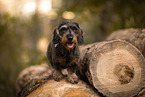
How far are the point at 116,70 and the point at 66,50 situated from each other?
3.33 feet

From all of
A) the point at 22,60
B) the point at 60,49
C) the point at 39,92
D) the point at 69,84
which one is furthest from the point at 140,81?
the point at 22,60

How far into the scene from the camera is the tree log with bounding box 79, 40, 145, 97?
7.82 feet

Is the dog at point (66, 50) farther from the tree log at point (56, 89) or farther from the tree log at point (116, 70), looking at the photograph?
the tree log at point (116, 70)

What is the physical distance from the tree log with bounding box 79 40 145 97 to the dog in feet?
1.16

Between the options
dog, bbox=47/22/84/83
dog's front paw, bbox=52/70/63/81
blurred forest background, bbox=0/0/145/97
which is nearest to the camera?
dog, bbox=47/22/84/83

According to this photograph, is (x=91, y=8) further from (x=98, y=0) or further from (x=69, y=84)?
(x=69, y=84)

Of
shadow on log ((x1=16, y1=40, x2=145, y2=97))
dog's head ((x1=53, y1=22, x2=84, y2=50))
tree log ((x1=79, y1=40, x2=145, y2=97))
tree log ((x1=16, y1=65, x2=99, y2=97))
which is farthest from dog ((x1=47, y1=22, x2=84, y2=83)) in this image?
tree log ((x1=79, y1=40, x2=145, y2=97))

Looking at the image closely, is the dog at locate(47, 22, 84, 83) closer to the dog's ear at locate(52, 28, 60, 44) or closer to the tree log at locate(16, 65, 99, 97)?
the dog's ear at locate(52, 28, 60, 44)

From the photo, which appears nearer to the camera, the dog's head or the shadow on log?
the dog's head

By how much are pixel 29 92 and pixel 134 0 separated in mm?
5363

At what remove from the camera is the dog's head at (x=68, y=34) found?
2.23 metres

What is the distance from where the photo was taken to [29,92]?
2.54m

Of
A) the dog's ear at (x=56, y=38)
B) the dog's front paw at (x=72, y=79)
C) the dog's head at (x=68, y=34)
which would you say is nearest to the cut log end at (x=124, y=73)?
the dog's front paw at (x=72, y=79)

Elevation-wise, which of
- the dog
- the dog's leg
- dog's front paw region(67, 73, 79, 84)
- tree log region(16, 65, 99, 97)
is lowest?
tree log region(16, 65, 99, 97)
